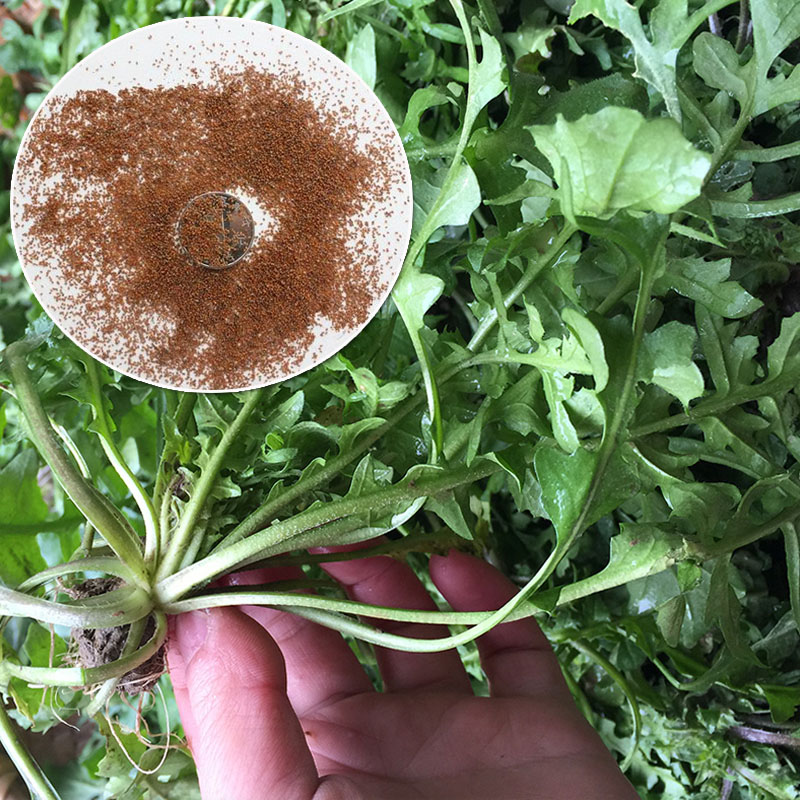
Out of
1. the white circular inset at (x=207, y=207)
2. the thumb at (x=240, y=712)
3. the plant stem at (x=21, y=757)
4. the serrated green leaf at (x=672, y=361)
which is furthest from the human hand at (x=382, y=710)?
the serrated green leaf at (x=672, y=361)

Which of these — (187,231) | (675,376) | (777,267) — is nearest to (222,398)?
(187,231)

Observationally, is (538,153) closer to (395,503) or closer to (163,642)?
(395,503)

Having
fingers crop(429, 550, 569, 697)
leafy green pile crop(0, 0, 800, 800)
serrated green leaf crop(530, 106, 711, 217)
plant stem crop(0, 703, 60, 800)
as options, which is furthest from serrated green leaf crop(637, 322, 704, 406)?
plant stem crop(0, 703, 60, 800)

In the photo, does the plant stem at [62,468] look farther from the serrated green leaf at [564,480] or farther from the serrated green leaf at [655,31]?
the serrated green leaf at [655,31]

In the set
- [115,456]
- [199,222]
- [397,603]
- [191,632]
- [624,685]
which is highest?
[199,222]

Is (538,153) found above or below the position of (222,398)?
above

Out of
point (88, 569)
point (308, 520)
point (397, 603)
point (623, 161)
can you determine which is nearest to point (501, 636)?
point (397, 603)

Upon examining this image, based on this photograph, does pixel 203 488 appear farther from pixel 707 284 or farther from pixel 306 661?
pixel 707 284

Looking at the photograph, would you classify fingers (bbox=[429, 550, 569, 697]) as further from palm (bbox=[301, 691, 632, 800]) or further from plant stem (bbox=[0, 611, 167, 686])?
plant stem (bbox=[0, 611, 167, 686])
